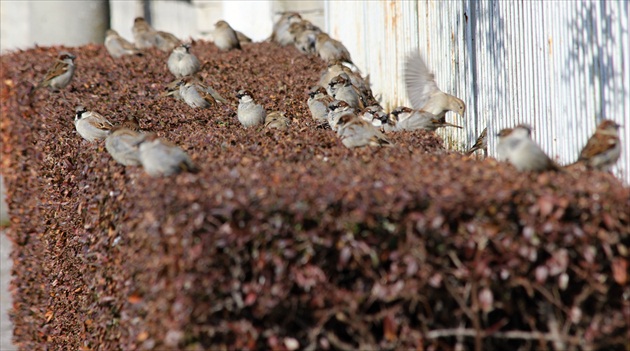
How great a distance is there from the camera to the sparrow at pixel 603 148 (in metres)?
4.93

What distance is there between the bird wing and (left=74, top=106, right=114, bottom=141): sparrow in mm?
2855

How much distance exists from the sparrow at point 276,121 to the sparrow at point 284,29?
5944mm

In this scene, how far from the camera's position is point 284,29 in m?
14.1

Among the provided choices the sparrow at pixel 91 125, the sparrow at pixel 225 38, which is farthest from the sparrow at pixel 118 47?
the sparrow at pixel 91 125

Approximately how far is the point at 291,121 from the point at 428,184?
3.86 metres

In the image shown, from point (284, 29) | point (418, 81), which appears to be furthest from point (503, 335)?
point (284, 29)

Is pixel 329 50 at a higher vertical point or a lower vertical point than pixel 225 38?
lower

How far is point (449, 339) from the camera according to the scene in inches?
172

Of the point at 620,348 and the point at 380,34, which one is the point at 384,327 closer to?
the point at 620,348

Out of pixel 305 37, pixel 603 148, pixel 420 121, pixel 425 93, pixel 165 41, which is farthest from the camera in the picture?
pixel 165 41

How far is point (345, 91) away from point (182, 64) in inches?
97.0

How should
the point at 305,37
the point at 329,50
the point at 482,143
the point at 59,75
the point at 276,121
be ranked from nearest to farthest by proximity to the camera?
the point at 482,143
the point at 276,121
the point at 59,75
the point at 329,50
the point at 305,37

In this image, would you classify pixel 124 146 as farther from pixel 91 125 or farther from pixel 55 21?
pixel 55 21

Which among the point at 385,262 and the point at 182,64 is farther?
the point at 182,64
